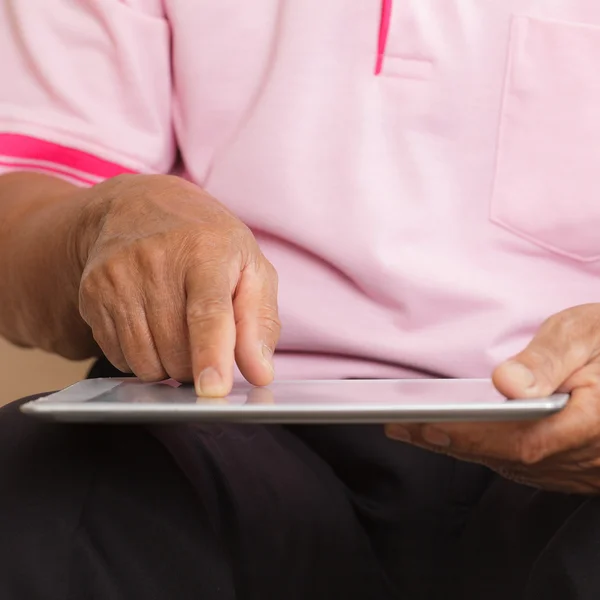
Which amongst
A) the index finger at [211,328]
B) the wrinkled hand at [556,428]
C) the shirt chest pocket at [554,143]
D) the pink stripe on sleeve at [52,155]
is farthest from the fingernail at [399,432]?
the pink stripe on sleeve at [52,155]

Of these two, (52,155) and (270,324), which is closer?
(270,324)

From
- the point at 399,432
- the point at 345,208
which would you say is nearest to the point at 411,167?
the point at 345,208

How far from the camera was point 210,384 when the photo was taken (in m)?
0.39

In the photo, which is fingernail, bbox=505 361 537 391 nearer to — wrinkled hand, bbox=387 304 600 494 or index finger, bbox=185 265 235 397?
wrinkled hand, bbox=387 304 600 494

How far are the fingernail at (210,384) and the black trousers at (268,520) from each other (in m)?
0.09

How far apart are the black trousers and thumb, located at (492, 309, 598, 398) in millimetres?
83

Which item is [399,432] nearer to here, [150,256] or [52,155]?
[150,256]

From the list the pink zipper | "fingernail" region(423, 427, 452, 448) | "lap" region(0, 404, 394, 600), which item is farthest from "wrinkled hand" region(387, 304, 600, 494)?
the pink zipper

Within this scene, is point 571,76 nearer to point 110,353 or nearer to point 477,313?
point 477,313

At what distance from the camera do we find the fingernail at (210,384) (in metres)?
→ 0.39

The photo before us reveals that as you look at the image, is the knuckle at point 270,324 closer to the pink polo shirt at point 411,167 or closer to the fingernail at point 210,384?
the fingernail at point 210,384

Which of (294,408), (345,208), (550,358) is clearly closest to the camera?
(294,408)

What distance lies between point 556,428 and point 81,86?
44cm

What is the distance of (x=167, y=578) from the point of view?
435 millimetres
